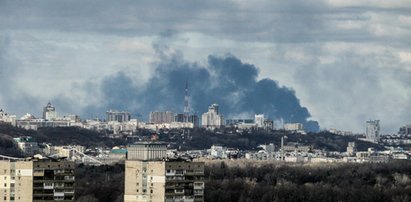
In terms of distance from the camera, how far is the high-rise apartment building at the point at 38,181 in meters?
70.2

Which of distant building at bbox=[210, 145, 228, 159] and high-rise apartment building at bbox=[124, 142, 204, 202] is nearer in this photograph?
high-rise apartment building at bbox=[124, 142, 204, 202]

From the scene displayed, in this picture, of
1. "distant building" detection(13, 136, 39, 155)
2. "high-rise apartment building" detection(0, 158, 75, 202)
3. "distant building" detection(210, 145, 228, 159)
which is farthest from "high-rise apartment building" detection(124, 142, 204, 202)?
"distant building" detection(210, 145, 228, 159)

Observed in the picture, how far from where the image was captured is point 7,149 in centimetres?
14062

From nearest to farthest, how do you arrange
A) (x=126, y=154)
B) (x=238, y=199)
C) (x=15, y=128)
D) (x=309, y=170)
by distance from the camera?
(x=238, y=199)
(x=309, y=170)
(x=126, y=154)
(x=15, y=128)

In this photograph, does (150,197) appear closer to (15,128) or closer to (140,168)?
(140,168)

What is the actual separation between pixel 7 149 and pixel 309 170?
24305 millimetres

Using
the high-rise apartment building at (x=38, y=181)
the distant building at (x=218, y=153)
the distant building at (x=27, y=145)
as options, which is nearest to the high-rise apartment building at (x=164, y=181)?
the high-rise apartment building at (x=38, y=181)

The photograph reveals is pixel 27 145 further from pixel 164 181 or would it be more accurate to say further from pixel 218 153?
pixel 164 181

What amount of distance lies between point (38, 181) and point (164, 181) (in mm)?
5133

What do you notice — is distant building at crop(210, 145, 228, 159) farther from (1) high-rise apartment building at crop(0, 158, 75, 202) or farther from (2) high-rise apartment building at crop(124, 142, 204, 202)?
(1) high-rise apartment building at crop(0, 158, 75, 202)

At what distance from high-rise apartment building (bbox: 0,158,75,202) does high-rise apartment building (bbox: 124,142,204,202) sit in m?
3.01

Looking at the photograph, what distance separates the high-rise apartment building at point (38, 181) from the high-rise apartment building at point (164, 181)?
9.87 ft

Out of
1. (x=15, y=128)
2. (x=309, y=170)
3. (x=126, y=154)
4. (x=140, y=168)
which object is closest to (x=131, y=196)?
(x=140, y=168)

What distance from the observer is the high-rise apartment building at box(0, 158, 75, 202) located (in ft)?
230
